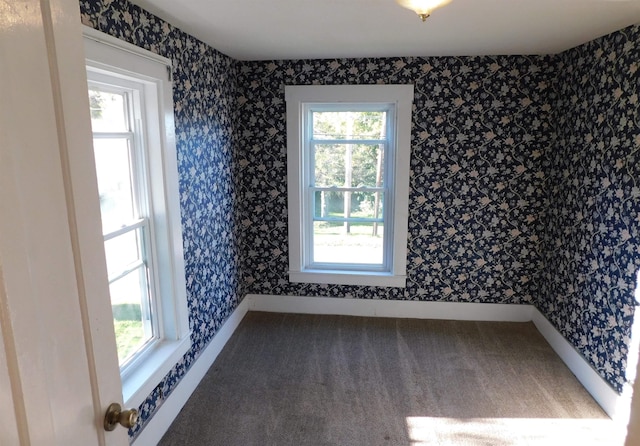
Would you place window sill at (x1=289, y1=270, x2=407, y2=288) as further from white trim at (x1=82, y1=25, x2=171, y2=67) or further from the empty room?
white trim at (x1=82, y1=25, x2=171, y2=67)

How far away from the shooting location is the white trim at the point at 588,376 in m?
2.52

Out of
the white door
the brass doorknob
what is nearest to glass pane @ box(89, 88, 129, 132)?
the white door

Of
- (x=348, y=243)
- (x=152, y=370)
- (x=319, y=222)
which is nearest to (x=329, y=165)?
(x=319, y=222)

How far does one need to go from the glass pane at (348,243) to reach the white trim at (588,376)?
4.85 ft

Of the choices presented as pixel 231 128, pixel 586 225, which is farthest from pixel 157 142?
pixel 586 225

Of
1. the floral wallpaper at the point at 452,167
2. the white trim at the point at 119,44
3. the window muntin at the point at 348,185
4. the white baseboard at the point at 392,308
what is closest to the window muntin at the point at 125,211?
the white trim at the point at 119,44

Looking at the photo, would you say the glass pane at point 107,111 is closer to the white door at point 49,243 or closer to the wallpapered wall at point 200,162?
the wallpapered wall at point 200,162

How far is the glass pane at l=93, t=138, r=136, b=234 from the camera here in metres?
2.08

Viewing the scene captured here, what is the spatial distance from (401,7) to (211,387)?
8.38 ft

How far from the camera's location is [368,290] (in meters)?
4.05

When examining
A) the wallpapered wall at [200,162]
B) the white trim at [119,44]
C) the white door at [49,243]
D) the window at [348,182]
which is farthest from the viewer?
the window at [348,182]

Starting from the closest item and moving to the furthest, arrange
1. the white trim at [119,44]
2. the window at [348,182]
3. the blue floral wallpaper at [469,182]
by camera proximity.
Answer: the white trim at [119,44], the blue floral wallpaper at [469,182], the window at [348,182]

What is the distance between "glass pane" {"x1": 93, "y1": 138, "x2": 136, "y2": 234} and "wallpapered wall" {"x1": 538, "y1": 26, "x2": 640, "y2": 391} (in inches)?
108

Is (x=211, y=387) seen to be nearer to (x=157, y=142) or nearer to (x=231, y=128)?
(x=157, y=142)
